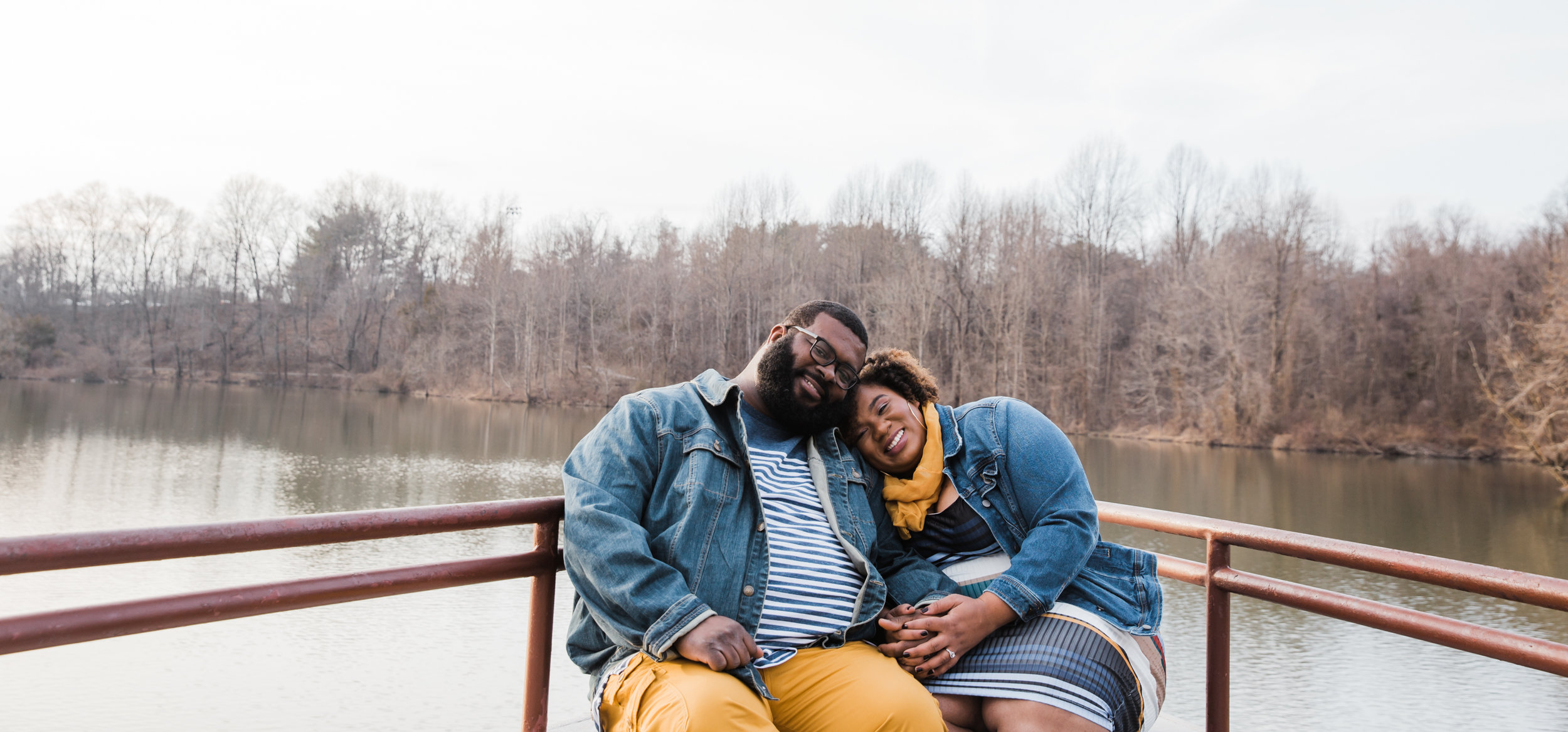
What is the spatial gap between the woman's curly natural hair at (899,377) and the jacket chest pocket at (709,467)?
587mm

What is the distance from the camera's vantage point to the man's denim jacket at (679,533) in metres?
2.04

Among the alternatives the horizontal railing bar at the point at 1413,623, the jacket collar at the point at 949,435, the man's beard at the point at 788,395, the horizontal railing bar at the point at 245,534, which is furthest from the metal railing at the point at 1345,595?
the horizontal railing bar at the point at 245,534

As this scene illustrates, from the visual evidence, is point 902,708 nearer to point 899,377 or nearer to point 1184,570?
point 899,377

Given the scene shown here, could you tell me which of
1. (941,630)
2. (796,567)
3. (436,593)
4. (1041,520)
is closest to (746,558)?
(796,567)

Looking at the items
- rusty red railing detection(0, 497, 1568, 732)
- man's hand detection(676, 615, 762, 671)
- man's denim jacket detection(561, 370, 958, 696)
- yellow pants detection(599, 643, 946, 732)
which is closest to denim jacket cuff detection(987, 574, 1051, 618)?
man's denim jacket detection(561, 370, 958, 696)

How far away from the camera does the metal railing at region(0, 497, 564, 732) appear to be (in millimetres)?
1639

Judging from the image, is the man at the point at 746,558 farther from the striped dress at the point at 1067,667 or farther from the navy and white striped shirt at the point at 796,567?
the striped dress at the point at 1067,667

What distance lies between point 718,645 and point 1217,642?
1.57 metres

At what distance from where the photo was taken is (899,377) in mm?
2758

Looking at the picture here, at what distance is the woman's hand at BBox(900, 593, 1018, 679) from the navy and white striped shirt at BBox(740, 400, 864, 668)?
19 centimetres

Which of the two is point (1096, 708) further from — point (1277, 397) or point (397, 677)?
point (1277, 397)

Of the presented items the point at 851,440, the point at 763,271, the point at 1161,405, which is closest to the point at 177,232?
the point at 763,271

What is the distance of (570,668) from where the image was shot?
8203 millimetres

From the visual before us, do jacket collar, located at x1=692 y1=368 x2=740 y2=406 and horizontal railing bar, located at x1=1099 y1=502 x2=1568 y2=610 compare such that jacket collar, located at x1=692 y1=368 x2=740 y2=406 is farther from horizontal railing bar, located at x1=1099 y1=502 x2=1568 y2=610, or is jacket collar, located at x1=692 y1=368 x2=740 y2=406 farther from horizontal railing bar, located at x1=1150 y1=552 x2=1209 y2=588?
horizontal railing bar, located at x1=1150 y1=552 x2=1209 y2=588
